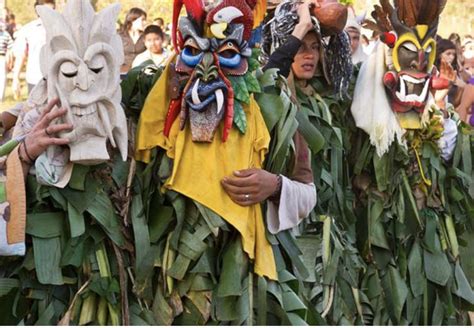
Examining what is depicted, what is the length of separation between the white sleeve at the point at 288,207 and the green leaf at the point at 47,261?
79 cm

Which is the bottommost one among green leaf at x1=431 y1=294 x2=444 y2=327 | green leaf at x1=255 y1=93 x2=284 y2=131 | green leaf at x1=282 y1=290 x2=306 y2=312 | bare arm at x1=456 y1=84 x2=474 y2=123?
green leaf at x1=431 y1=294 x2=444 y2=327

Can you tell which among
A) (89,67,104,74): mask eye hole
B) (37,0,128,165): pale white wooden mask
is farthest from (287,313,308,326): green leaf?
(89,67,104,74): mask eye hole

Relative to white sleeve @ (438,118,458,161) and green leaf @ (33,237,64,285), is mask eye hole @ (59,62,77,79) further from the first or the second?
white sleeve @ (438,118,458,161)

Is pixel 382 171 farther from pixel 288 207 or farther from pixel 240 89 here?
pixel 240 89

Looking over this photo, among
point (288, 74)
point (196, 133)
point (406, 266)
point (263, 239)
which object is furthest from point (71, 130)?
point (406, 266)

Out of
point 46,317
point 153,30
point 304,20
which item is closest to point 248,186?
point 46,317

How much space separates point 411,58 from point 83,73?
6.15 ft

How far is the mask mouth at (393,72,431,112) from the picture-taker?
5.09 meters

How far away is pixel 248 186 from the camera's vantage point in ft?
13.1

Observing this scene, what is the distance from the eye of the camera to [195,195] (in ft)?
13.1

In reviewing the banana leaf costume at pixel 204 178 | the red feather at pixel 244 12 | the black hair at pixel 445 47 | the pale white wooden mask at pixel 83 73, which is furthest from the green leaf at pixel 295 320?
the black hair at pixel 445 47

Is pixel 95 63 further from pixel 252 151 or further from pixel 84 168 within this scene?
pixel 252 151

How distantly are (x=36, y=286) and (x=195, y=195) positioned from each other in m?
0.64

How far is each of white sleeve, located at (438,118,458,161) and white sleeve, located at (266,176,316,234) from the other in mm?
1441
